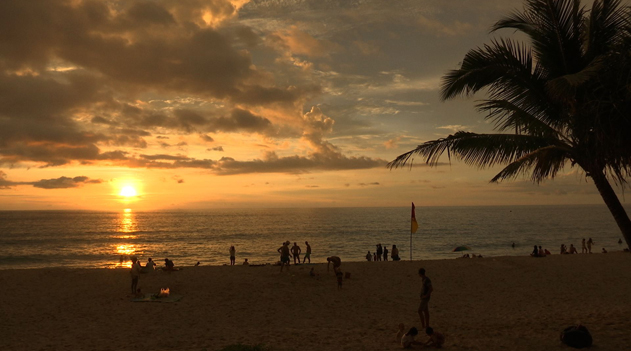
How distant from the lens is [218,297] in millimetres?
17359

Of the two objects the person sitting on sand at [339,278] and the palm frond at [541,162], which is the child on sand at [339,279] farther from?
the palm frond at [541,162]

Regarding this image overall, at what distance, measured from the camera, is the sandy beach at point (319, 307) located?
1105 centimetres

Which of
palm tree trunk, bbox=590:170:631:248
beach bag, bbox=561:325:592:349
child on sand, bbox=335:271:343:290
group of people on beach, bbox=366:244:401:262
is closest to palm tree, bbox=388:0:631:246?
palm tree trunk, bbox=590:170:631:248

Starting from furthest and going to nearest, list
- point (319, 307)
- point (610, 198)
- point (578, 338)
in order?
point (319, 307)
point (578, 338)
point (610, 198)

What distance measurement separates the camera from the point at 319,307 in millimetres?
15648

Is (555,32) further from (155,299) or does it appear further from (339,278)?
(155,299)

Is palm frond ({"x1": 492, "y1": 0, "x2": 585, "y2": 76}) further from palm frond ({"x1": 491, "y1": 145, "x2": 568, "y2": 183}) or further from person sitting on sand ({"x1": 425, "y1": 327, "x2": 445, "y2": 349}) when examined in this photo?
person sitting on sand ({"x1": 425, "y1": 327, "x2": 445, "y2": 349})

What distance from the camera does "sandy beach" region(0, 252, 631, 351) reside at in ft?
36.3

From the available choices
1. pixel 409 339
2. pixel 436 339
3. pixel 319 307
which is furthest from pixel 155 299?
pixel 436 339

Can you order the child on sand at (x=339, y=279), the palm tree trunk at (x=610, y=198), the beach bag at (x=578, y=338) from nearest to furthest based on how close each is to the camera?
the palm tree trunk at (x=610, y=198) < the beach bag at (x=578, y=338) < the child on sand at (x=339, y=279)

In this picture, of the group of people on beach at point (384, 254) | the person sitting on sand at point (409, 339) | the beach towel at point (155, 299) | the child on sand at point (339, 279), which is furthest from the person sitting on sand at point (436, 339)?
the group of people on beach at point (384, 254)

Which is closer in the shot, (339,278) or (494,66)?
(494,66)

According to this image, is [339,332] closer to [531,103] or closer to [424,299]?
[424,299]

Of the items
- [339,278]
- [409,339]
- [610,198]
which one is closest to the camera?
[610,198]
